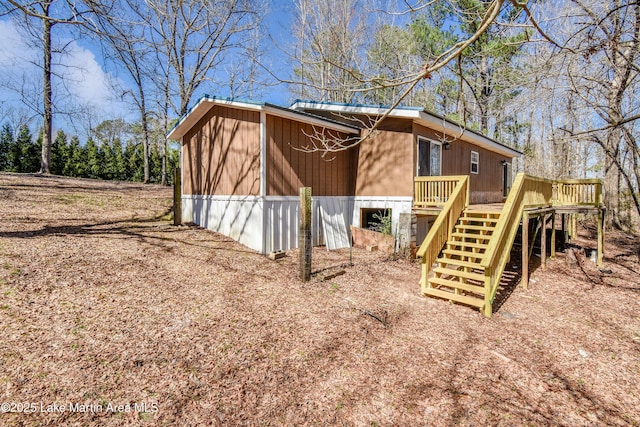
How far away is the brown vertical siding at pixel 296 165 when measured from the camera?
8156mm

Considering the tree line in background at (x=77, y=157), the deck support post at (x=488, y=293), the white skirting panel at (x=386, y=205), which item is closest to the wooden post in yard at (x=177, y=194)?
the white skirting panel at (x=386, y=205)

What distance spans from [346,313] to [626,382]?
136 inches

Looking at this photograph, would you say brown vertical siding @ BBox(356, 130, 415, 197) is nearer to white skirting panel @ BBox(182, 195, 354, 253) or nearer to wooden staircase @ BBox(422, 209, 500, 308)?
white skirting panel @ BBox(182, 195, 354, 253)

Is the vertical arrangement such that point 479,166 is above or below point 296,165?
above

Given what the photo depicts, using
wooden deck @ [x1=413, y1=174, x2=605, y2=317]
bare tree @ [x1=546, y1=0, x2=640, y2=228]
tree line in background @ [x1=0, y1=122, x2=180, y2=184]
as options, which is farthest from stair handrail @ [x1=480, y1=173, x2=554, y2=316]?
tree line in background @ [x1=0, y1=122, x2=180, y2=184]

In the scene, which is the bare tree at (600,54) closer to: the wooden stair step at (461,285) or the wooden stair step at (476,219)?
the wooden stair step at (476,219)

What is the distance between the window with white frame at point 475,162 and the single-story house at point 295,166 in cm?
136

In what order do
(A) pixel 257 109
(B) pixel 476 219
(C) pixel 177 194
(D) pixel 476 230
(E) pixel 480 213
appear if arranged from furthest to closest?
(C) pixel 177 194, (D) pixel 476 230, (A) pixel 257 109, (E) pixel 480 213, (B) pixel 476 219

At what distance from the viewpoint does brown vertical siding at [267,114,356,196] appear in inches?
321

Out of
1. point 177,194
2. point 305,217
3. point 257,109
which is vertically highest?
point 257,109

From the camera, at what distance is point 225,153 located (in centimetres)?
931

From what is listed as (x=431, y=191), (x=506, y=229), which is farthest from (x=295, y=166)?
(x=506, y=229)

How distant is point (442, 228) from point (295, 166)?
4171 millimetres

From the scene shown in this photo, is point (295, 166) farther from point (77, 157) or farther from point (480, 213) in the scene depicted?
point (77, 157)
